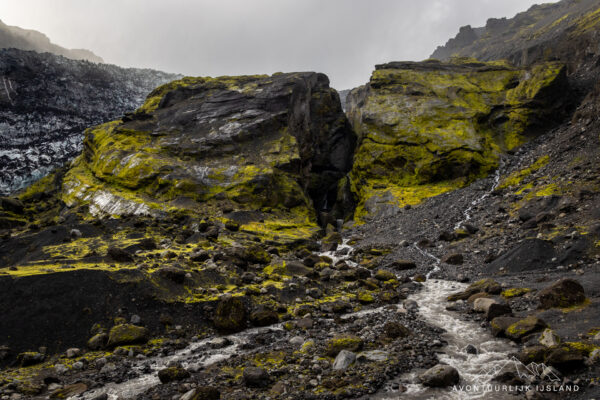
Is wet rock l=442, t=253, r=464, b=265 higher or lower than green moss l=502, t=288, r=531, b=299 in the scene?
higher

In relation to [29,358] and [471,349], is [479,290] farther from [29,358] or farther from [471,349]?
[29,358]

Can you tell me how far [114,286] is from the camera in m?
12.4

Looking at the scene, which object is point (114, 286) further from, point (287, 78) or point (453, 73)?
point (453, 73)

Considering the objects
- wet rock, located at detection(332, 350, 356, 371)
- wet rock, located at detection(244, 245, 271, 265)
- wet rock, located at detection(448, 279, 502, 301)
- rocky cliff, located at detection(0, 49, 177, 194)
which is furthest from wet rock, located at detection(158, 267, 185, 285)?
rocky cliff, located at detection(0, 49, 177, 194)

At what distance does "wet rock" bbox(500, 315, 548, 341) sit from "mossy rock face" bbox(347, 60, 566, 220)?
88.7ft

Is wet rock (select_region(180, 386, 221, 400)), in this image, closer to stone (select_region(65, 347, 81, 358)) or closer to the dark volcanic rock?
stone (select_region(65, 347, 81, 358))

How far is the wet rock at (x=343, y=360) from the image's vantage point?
316 inches

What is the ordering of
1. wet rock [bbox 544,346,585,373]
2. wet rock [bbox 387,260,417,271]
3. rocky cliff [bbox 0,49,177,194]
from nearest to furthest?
wet rock [bbox 544,346,585,373], wet rock [bbox 387,260,417,271], rocky cliff [bbox 0,49,177,194]

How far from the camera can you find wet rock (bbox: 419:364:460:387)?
7.04m

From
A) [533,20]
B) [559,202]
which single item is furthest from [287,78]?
[533,20]

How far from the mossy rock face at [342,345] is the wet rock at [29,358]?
8.32 metres

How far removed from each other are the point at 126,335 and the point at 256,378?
544 centimetres

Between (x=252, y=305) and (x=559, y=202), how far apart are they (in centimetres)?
1874

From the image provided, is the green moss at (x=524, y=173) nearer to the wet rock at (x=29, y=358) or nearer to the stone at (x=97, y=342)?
the stone at (x=97, y=342)
